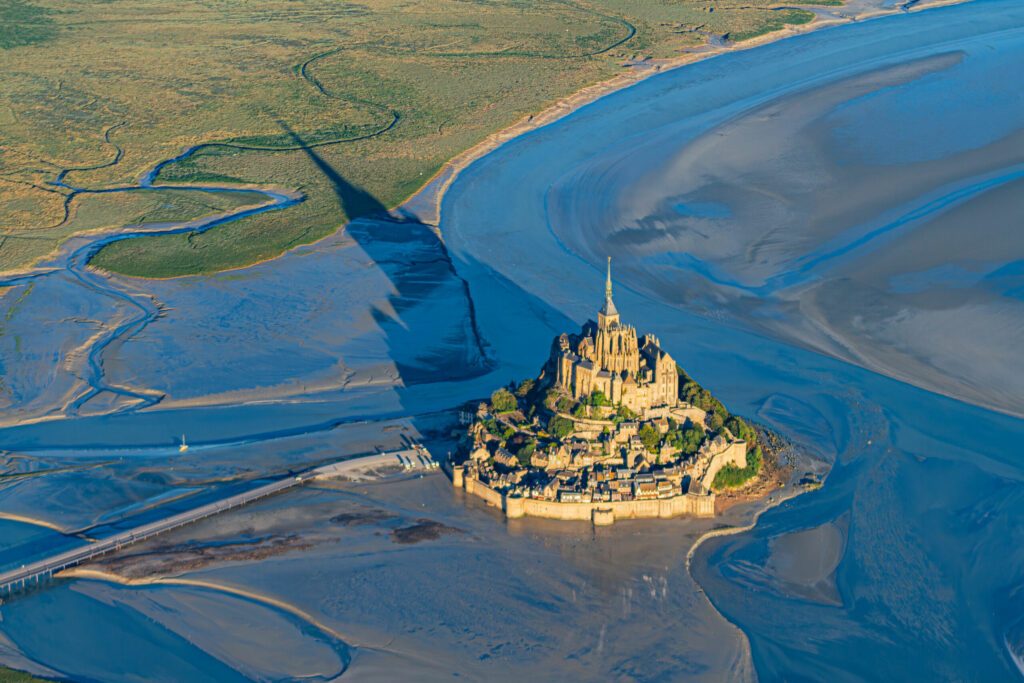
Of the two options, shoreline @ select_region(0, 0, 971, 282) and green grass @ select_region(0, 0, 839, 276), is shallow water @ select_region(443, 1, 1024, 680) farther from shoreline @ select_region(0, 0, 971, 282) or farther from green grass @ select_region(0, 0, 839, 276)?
green grass @ select_region(0, 0, 839, 276)

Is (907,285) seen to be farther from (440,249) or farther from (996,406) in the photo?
(440,249)

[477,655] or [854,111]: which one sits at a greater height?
[854,111]

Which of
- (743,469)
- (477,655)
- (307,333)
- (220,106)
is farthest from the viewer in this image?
(220,106)

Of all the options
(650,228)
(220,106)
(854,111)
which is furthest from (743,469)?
(220,106)

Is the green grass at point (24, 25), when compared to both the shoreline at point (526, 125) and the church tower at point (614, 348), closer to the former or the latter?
the shoreline at point (526, 125)

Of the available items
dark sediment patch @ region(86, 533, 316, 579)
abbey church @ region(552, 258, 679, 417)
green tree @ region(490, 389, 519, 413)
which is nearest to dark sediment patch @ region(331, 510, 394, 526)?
dark sediment patch @ region(86, 533, 316, 579)

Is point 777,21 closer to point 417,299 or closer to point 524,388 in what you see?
point 417,299

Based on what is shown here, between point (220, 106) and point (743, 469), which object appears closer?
point (743, 469)
